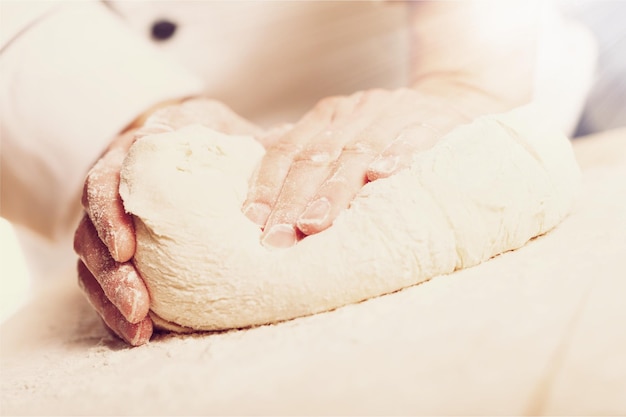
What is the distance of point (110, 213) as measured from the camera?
63 cm

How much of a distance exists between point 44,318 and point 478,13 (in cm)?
117

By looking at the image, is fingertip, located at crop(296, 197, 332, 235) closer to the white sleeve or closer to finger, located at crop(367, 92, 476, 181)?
finger, located at crop(367, 92, 476, 181)

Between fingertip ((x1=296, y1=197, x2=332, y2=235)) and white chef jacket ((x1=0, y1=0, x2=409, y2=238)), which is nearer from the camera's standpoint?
fingertip ((x1=296, y1=197, x2=332, y2=235))

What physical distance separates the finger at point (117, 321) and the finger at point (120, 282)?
1.0 inches

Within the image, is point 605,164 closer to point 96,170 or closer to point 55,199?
point 96,170

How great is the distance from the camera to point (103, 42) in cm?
118

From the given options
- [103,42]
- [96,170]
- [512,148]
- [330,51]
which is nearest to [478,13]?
[330,51]

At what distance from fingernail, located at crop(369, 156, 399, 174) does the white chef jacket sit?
2.19 ft

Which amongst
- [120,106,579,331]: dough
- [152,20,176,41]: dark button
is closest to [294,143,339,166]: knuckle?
[120,106,579,331]: dough

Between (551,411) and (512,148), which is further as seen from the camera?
(512,148)

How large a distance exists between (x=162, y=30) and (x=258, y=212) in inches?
35.8

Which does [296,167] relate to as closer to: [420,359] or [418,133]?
[418,133]

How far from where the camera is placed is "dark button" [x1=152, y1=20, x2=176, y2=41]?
53.5 inches

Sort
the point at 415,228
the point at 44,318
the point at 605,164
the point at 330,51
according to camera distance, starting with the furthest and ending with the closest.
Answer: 1. the point at 330,51
2. the point at 605,164
3. the point at 44,318
4. the point at 415,228
